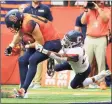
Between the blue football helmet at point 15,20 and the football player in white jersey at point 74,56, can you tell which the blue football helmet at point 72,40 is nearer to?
the football player in white jersey at point 74,56

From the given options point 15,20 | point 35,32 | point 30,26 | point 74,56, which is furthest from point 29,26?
point 74,56

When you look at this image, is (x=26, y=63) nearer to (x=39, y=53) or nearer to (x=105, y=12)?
(x=39, y=53)

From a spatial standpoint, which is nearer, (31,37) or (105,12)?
(31,37)

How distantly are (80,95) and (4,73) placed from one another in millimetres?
3825

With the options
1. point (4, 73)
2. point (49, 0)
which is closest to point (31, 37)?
point (4, 73)

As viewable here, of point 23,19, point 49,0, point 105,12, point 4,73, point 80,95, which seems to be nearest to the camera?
point 23,19

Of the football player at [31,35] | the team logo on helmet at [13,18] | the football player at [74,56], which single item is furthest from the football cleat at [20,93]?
the team logo on helmet at [13,18]

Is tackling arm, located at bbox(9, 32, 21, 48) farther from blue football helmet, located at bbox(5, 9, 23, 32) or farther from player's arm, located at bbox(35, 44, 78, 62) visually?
player's arm, located at bbox(35, 44, 78, 62)

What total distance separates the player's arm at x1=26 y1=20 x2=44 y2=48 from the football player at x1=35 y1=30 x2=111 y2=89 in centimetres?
39

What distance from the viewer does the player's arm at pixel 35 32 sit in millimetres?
9313

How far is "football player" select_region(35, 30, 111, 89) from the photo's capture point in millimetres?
9070

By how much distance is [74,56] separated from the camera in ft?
30.2

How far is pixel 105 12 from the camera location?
38.7 ft

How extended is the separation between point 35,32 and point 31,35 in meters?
0.25
